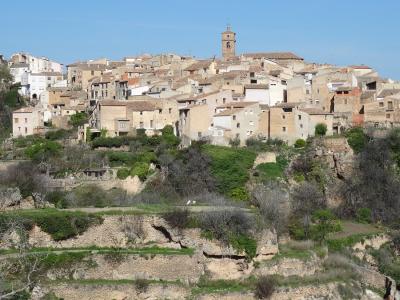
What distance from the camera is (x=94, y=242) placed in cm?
2731

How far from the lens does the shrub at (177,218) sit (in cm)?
2750

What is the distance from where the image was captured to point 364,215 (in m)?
37.9

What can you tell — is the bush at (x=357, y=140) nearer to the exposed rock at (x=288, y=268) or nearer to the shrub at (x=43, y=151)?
the exposed rock at (x=288, y=268)

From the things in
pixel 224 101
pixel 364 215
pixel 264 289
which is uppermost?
pixel 224 101

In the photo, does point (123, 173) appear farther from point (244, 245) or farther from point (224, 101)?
point (244, 245)

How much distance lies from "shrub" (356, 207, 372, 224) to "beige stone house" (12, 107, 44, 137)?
1974cm

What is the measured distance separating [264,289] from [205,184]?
12.0 metres

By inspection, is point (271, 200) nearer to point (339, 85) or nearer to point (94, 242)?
point (94, 242)

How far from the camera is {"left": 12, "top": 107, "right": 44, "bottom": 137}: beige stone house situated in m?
48.8

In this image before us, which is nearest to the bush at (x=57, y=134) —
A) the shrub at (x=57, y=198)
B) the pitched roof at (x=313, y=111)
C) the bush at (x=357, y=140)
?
the shrub at (x=57, y=198)

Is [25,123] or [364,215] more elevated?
[25,123]

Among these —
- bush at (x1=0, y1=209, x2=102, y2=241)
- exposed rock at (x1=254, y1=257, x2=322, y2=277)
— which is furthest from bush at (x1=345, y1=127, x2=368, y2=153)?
bush at (x1=0, y1=209, x2=102, y2=241)

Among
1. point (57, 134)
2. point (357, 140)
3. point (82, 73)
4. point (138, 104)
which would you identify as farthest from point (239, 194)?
point (82, 73)

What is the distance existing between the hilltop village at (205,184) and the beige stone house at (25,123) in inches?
2.8
